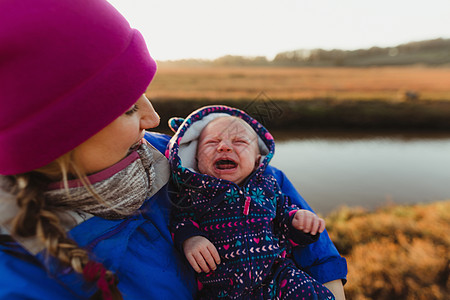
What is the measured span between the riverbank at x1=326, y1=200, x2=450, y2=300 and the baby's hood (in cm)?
191

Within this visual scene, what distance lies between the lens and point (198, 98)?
1004cm

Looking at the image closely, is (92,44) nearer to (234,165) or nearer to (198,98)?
(234,165)

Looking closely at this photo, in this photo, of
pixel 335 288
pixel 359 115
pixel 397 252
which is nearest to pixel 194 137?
pixel 335 288

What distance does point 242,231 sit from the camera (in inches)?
49.6

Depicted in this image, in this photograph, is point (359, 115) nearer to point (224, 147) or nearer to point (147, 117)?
point (224, 147)

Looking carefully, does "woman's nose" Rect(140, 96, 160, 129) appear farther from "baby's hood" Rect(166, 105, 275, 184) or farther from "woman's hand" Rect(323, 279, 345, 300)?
"woman's hand" Rect(323, 279, 345, 300)

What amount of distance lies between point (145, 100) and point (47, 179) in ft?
1.36

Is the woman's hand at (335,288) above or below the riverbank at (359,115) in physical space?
above

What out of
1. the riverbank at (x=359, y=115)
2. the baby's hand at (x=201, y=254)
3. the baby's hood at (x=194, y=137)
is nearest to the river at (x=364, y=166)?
the riverbank at (x=359, y=115)

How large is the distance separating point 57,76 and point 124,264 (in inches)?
24.9

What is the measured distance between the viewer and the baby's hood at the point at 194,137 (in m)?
1.39

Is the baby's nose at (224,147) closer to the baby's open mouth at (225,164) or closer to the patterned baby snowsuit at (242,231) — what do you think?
the baby's open mouth at (225,164)

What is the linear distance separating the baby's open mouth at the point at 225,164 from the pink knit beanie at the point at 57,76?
2.13 ft

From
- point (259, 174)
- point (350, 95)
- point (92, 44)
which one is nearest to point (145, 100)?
point (92, 44)
